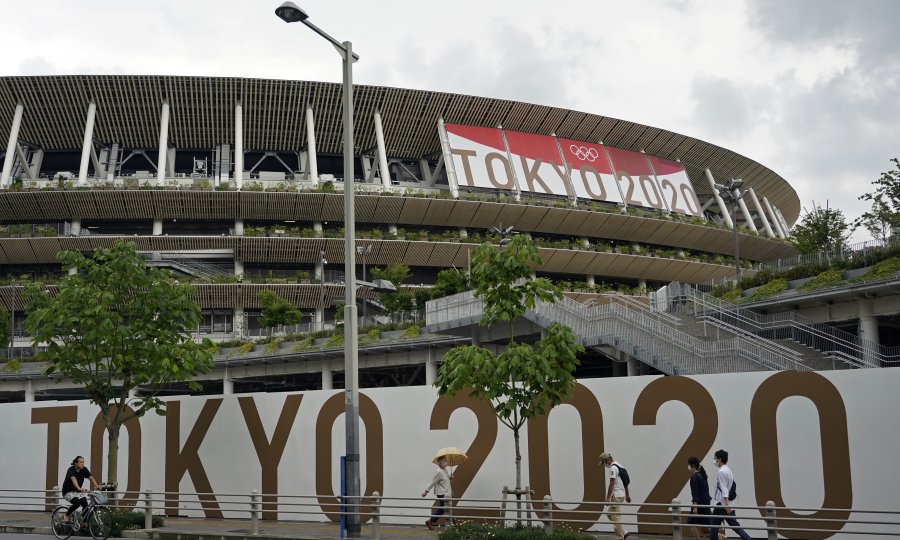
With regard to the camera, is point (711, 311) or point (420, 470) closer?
point (420, 470)

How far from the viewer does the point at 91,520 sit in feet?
66.3

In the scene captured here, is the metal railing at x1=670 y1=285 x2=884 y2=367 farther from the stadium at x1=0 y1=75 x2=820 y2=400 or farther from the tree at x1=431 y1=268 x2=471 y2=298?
the stadium at x1=0 y1=75 x2=820 y2=400

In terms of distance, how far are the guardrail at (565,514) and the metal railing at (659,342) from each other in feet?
32.6

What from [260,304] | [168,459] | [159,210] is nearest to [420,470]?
[168,459]

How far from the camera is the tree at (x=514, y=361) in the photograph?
58.3 ft

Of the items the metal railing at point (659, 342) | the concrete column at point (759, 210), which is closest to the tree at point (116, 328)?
the metal railing at point (659, 342)

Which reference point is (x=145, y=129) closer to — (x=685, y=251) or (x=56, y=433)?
(x=685, y=251)

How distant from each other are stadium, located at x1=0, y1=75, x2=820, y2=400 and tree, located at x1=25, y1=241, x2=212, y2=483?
36.2 metres

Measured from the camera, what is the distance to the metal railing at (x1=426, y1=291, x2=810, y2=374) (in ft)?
91.8

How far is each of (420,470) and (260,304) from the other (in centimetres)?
4814

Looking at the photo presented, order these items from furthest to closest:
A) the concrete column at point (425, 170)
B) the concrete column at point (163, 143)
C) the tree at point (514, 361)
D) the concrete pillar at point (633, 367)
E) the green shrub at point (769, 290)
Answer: the concrete column at point (425, 170) < the concrete column at point (163, 143) < the green shrub at point (769, 290) < the concrete pillar at point (633, 367) < the tree at point (514, 361)

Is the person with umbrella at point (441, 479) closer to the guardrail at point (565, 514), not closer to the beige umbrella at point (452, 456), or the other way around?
the beige umbrella at point (452, 456)

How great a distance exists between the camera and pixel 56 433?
26.0 metres

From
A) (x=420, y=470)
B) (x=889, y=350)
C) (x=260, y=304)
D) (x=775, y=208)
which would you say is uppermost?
(x=775, y=208)
